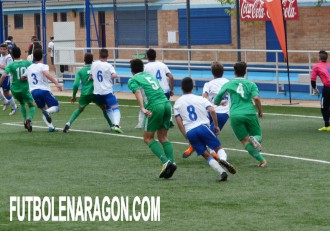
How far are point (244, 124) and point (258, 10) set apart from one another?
70.8 ft

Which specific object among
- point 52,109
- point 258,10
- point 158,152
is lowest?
point 158,152

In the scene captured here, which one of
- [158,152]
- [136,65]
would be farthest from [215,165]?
[136,65]

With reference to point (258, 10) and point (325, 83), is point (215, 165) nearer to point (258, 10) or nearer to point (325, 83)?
point (325, 83)

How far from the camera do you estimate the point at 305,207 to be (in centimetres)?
1290

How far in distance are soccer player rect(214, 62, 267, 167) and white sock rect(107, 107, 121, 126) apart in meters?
6.60

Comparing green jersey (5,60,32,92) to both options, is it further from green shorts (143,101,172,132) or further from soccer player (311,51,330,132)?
green shorts (143,101,172,132)

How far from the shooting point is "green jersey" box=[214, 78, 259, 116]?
54.3 feet

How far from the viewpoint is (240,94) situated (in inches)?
653

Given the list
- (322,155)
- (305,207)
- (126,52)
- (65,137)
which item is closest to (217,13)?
(126,52)

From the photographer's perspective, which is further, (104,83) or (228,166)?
(104,83)

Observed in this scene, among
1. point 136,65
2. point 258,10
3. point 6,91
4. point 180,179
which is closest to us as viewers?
point 180,179

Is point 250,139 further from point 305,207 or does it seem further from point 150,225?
point 150,225

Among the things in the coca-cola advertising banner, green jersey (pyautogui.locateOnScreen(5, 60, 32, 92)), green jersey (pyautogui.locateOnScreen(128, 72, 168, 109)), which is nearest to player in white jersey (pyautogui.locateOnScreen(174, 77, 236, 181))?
green jersey (pyautogui.locateOnScreen(128, 72, 168, 109))

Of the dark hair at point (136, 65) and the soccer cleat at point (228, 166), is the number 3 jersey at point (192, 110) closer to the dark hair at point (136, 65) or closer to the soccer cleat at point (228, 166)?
the soccer cleat at point (228, 166)
